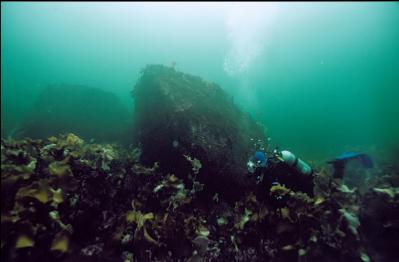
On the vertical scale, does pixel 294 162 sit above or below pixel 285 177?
above

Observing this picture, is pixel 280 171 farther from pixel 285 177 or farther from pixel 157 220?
pixel 157 220

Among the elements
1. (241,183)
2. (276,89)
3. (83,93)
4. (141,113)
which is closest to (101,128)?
(83,93)

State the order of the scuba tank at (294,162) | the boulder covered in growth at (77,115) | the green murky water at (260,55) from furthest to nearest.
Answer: the green murky water at (260,55) < the boulder covered in growth at (77,115) < the scuba tank at (294,162)

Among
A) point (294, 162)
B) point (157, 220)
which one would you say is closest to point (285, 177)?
point (294, 162)

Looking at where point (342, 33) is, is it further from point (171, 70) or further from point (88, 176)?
point (88, 176)

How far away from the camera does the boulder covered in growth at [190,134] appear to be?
19.2ft

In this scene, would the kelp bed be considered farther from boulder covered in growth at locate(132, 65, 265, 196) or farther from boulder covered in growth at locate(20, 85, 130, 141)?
boulder covered in growth at locate(20, 85, 130, 141)

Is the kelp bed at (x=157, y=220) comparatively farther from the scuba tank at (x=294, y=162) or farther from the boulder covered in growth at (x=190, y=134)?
the boulder covered in growth at (x=190, y=134)

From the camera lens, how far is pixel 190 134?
6219 mm

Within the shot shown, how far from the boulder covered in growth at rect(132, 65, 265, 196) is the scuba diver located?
1.09 metres

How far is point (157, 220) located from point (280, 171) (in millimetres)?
2525

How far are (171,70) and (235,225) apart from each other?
7653 millimetres

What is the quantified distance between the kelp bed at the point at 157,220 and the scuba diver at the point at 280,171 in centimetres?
42

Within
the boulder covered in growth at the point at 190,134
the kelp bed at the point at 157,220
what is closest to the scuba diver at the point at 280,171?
the kelp bed at the point at 157,220
